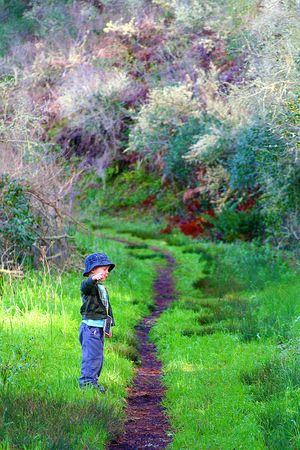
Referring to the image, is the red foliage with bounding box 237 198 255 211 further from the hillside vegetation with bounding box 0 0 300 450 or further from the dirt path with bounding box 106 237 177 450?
the dirt path with bounding box 106 237 177 450

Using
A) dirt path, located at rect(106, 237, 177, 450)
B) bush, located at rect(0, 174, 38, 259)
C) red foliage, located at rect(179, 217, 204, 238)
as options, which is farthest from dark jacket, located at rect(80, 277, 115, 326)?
red foliage, located at rect(179, 217, 204, 238)

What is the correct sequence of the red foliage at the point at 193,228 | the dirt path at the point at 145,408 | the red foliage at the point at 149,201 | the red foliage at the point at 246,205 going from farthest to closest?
the red foliage at the point at 149,201 → the red foliage at the point at 193,228 → the red foliage at the point at 246,205 → the dirt path at the point at 145,408

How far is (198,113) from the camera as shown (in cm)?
2973

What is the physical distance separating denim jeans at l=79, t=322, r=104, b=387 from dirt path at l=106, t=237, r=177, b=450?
1.63ft

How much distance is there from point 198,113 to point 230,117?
3.58 m

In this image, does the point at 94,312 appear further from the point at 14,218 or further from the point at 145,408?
the point at 14,218

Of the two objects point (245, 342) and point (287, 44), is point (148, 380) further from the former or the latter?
point (287, 44)

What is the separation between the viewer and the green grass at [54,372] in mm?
5688

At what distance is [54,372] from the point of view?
7676 mm

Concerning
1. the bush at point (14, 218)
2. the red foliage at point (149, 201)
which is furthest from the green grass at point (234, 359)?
the red foliage at point (149, 201)

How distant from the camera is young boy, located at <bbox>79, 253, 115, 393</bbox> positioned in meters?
7.40

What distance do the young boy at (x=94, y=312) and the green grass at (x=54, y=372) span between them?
308 mm

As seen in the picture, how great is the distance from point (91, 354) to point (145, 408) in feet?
2.58

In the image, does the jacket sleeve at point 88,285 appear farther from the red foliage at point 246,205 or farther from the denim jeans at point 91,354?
the red foliage at point 246,205
